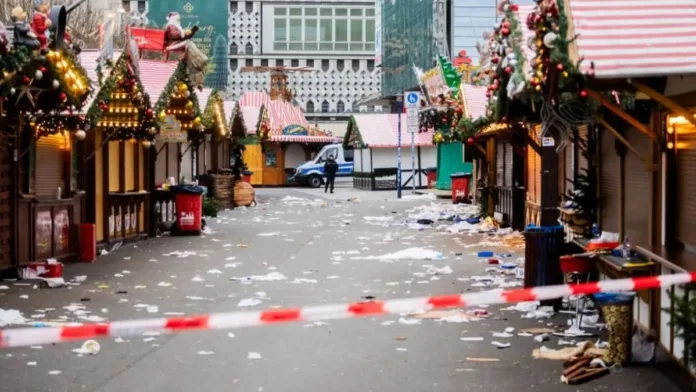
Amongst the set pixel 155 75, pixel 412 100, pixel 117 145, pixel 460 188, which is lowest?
pixel 460 188

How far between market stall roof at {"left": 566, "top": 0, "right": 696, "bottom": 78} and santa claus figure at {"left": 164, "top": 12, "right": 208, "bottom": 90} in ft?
53.7

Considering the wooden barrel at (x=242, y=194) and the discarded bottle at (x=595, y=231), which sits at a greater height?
the discarded bottle at (x=595, y=231)

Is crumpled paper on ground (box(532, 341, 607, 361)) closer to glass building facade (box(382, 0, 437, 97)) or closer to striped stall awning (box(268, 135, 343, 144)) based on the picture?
striped stall awning (box(268, 135, 343, 144))

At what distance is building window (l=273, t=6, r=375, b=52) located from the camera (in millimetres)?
101250

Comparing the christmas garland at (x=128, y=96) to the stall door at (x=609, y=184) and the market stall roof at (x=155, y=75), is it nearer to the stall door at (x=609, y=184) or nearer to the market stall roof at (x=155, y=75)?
the market stall roof at (x=155, y=75)

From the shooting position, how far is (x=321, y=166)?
189ft

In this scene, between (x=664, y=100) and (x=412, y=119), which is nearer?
(x=664, y=100)

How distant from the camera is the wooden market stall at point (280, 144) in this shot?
60.1 metres

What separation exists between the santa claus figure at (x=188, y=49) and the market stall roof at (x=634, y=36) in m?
Result: 16.4

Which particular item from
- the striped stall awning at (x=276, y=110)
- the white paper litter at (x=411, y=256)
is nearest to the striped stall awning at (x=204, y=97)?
the white paper litter at (x=411, y=256)

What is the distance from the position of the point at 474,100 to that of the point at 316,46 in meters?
77.6

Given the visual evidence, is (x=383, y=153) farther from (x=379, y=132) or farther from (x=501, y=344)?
(x=501, y=344)

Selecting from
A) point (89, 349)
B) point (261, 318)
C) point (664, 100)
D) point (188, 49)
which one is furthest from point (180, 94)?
point (261, 318)

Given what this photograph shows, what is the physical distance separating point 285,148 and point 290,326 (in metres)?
52.0
